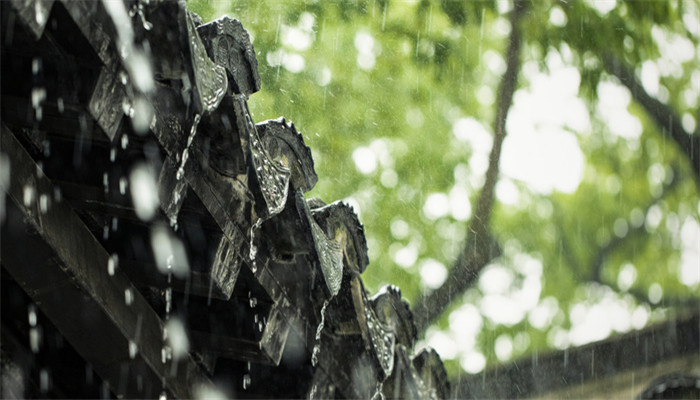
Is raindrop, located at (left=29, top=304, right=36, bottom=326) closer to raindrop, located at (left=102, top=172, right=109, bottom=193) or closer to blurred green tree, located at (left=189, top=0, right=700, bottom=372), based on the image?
raindrop, located at (left=102, top=172, right=109, bottom=193)

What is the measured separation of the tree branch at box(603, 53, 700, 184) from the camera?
1069 cm

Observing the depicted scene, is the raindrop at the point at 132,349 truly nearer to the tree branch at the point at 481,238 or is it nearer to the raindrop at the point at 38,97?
the raindrop at the point at 38,97

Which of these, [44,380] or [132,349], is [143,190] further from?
[44,380]

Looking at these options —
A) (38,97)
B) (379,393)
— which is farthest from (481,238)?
(38,97)

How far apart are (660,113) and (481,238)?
3.30m

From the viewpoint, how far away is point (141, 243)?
2.94m

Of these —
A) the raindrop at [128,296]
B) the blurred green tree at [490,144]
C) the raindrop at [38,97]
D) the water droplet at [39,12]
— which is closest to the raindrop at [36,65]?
the raindrop at [38,97]

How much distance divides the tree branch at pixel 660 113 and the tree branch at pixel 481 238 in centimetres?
154

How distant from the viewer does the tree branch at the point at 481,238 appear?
944cm

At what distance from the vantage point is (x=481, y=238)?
979 cm

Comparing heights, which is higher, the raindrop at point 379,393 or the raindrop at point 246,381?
the raindrop at point 246,381

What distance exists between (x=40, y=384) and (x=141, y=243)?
31.5 inches

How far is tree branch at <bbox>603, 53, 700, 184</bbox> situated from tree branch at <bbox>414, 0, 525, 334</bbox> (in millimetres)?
1540

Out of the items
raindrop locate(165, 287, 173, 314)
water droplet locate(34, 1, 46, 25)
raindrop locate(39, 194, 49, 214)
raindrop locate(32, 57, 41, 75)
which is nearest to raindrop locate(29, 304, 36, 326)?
raindrop locate(165, 287, 173, 314)
